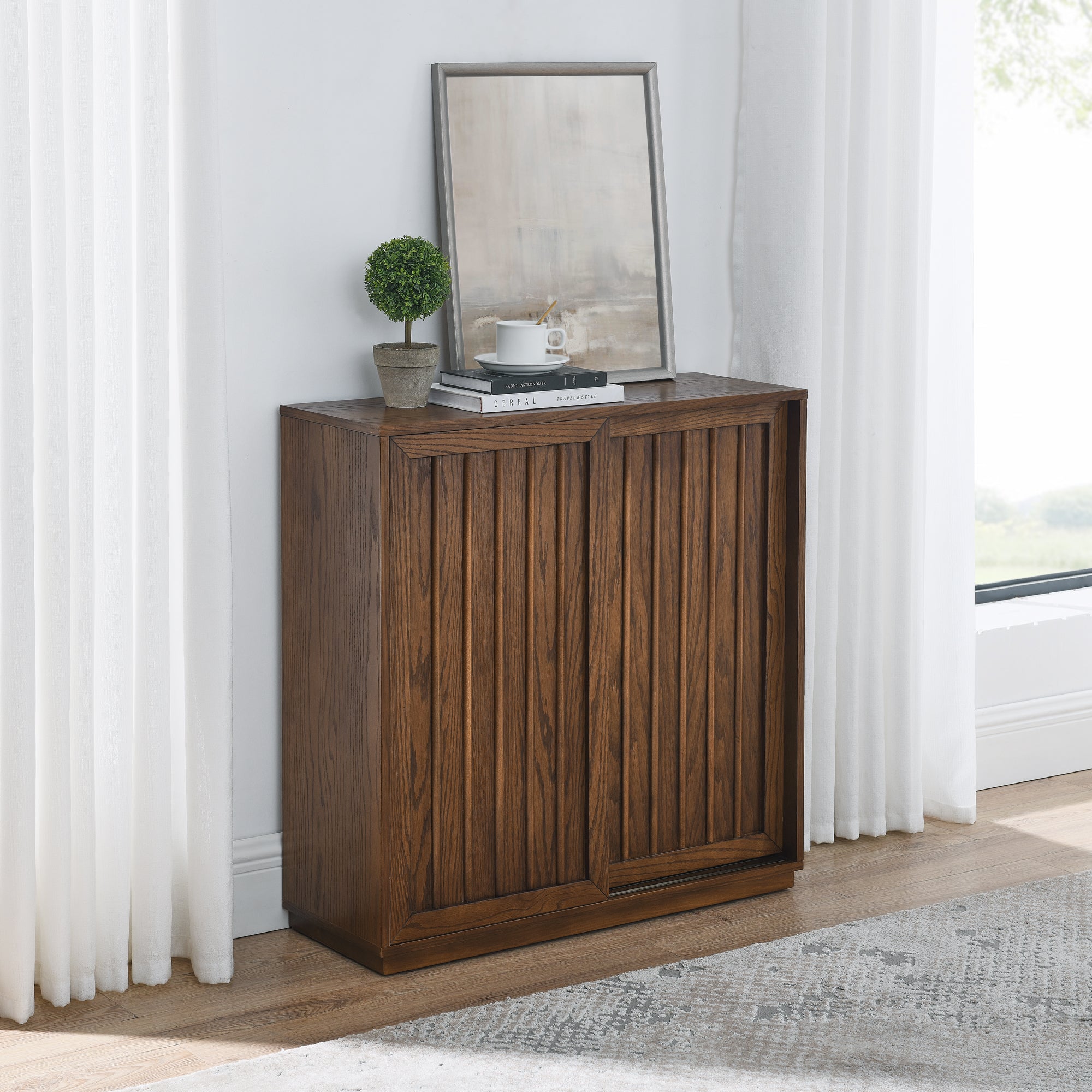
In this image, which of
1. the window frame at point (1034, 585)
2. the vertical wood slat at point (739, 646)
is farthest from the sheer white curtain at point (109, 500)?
the window frame at point (1034, 585)

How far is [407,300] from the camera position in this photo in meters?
2.66

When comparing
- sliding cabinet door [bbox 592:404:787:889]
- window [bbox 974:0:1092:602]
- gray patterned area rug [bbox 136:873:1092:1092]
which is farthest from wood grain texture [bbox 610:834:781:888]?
window [bbox 974:0:1092:602]

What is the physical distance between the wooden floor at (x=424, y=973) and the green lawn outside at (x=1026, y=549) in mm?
797

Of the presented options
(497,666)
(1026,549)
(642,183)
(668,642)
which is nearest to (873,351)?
(642,183)

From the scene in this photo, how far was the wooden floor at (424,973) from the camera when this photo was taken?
235 centimetres

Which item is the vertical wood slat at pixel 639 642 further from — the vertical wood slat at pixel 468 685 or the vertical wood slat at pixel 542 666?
the vertical wood slat at pixel 468 685

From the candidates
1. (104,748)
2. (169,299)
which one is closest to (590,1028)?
(104,748)

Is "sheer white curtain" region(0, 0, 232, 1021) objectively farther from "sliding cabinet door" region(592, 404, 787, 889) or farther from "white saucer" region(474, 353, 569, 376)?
"sliding cabinet door" region(592, 404, 787, 889)

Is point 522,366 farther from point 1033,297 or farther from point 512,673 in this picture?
point 1033,297

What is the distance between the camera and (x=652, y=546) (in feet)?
9.37

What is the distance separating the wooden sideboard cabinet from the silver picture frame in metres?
0.11

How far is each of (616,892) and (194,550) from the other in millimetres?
1027

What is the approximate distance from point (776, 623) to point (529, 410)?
74cm

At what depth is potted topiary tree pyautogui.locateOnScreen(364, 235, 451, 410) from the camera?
2.65 metres
